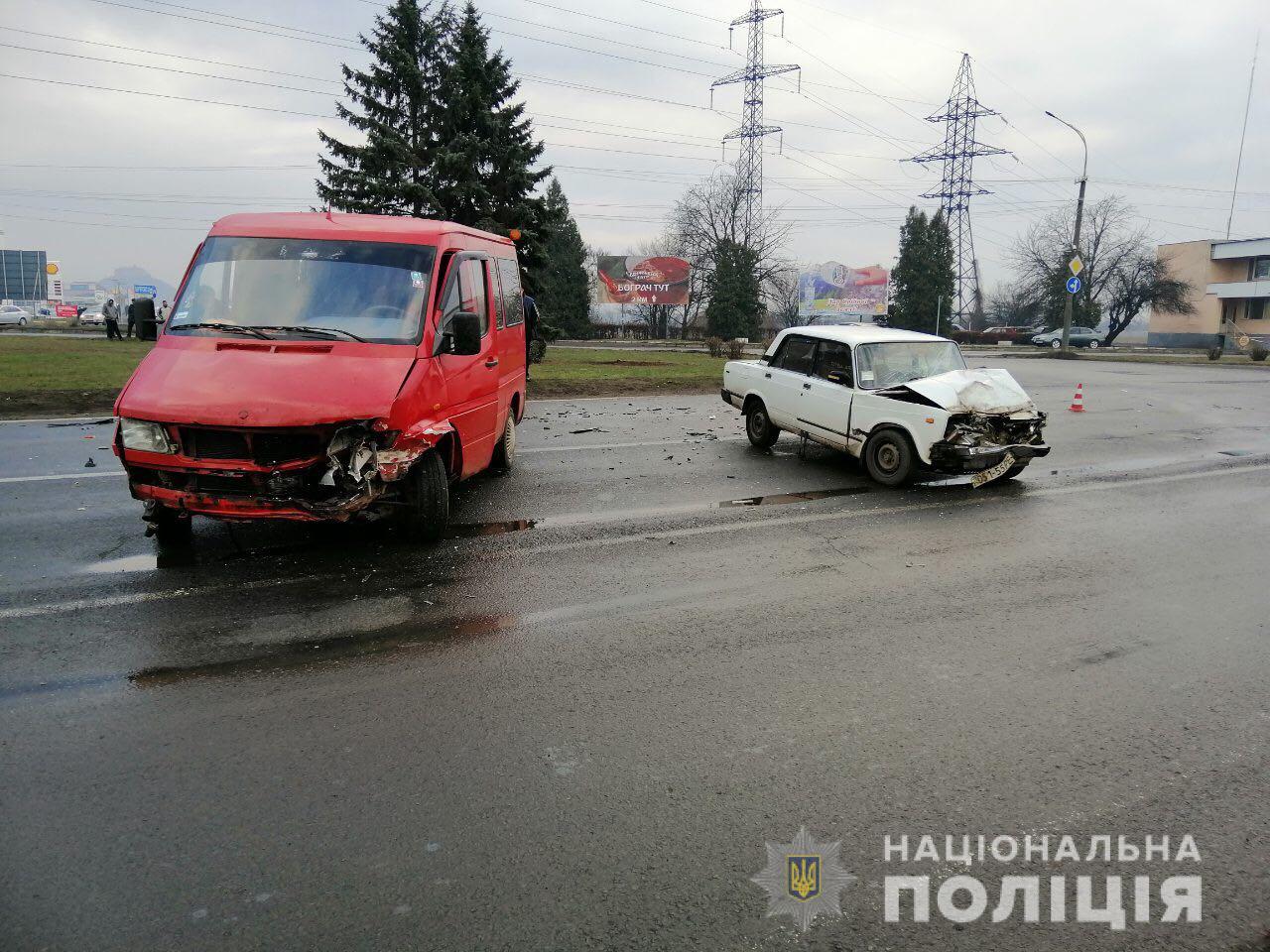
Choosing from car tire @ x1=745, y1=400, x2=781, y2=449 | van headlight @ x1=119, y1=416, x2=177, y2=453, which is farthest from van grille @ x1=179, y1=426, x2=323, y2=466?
car tire @ x1=745, y1=400, x2=781, y2=449

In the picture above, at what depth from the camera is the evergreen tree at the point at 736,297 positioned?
60.2m

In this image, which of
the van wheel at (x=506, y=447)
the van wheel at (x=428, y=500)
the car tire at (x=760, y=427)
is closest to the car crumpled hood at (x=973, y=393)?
the car tire at (x=760, y=427)

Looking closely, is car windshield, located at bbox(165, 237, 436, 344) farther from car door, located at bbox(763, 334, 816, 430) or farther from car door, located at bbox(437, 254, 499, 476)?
car door, located at bbox(763, 334, 816, 430)

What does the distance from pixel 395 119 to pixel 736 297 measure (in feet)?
100

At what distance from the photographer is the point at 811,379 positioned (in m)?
10.5

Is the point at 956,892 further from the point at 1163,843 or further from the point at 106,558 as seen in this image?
the point at 106,558

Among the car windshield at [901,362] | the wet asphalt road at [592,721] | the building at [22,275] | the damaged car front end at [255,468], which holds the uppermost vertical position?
the building at [22,275]

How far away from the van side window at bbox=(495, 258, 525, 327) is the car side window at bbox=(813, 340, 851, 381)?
11.8ft

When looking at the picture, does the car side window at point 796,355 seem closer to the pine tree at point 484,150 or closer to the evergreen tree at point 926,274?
the pine tree at point 484,150

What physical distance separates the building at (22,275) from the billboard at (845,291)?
7559 cm

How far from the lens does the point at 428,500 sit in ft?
20.7

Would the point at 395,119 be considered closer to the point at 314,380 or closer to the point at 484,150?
the point at 484,150

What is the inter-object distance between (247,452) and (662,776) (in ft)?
11.7

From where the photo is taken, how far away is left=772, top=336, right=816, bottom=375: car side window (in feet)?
35.2
